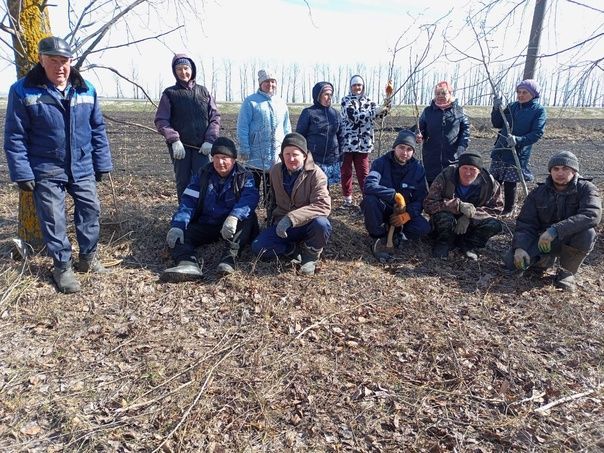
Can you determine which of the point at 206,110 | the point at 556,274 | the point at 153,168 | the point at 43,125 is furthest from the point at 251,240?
the point at 153,168

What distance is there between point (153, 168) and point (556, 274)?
8.03 m

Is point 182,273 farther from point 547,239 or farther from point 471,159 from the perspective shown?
point 547,239

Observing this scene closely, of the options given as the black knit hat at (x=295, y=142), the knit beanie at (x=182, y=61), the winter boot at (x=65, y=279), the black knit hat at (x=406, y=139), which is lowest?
the winter boot at (x=65, y=279)

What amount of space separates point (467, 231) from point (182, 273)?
3099 millimetres

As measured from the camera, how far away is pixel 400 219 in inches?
193

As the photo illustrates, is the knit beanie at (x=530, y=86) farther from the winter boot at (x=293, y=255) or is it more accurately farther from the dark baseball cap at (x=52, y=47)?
the dark baseball cap at (x=52, y=47)

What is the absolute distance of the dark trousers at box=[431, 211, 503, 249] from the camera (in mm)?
4852

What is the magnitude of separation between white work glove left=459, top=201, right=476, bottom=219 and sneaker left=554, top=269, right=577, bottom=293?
101 centimetres

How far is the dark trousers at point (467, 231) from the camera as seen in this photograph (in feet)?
15.9

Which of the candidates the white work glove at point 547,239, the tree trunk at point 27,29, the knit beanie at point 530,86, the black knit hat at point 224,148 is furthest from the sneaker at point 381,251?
the tree trunk at point 27,29

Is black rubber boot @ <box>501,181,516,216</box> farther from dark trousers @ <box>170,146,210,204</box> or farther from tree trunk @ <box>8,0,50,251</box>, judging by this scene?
tree trunk @ <box>8,0,50,251</box>

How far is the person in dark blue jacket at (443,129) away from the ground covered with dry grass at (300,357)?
1.30 m

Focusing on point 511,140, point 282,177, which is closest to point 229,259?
point 282,177

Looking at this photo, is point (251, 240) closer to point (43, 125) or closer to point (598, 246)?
point (43, 125)
